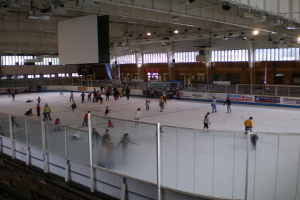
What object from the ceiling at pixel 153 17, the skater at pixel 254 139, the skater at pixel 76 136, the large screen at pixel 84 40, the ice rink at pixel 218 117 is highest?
the ceiling at pixel 153 17

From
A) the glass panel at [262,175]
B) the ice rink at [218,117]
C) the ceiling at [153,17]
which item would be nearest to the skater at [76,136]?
the glass panel at [262,175]

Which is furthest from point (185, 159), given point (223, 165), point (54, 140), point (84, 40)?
point (84, 40)

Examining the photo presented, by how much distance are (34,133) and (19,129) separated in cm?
125

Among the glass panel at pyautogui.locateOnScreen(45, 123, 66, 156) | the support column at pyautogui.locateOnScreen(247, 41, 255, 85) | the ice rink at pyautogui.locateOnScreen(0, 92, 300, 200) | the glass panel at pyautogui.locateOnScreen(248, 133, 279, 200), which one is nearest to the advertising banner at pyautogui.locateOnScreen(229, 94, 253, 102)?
the support column at pyautogui.locateOnScreen(247, 41, 255, 85)

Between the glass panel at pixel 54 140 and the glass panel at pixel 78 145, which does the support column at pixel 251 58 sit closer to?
the glass panel at pixel 54 140

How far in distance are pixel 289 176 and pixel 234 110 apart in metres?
22.4

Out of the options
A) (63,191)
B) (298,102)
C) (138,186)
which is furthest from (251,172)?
(298,102)

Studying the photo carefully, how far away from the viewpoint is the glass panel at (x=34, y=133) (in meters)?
11.2

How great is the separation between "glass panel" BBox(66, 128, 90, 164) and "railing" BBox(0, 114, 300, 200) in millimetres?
1034

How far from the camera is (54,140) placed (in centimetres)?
1050

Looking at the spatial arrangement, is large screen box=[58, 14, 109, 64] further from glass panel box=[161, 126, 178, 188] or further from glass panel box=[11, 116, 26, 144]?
glass panel box=[161, 126, 178, 188]

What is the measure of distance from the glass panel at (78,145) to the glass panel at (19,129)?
324cm

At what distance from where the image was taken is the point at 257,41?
46.6 meters

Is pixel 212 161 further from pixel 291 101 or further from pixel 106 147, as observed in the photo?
pixel 291 101
